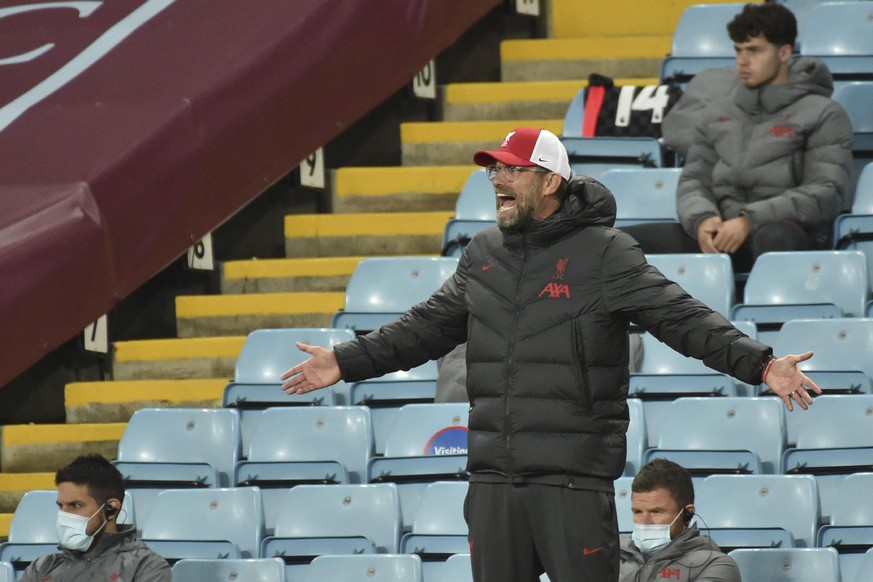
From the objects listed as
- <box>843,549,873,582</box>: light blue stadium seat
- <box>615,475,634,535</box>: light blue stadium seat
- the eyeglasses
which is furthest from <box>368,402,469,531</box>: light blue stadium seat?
the eyeglasses

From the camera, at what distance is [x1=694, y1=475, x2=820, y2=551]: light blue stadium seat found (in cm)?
516

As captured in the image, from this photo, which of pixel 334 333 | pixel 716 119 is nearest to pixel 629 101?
pixel 716 119

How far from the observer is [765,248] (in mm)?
6566

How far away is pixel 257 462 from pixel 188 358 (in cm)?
170

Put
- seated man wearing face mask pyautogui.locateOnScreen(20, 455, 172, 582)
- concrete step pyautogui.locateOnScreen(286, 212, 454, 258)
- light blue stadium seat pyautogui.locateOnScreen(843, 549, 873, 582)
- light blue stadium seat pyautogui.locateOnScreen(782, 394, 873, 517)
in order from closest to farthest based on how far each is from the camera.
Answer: light blue stadium seat pyautogui.locateOnScreen(843, 549, 873, 582) < seated man wearing face mask pyautogui.locateOnScreen(20, 455, 172, 582) < light blue stadium seat pyautogui.locateOnScreen(782, 394, 873, 517) < concrete step pyautogui.locateOnScreen(286, 212, 454, 258)

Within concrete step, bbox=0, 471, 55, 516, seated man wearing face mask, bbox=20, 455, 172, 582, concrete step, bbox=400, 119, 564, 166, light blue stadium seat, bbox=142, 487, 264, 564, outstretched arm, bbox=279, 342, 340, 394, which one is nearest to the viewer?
outstretched arm, bbox=279, 342, 340, 394

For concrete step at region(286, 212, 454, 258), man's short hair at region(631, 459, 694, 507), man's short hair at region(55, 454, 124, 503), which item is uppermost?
concrete step at region(286, 212, 454, 258)

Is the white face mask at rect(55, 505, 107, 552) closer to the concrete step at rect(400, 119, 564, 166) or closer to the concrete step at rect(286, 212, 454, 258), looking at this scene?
the concrete step at rect(286, 212, 454, 258)

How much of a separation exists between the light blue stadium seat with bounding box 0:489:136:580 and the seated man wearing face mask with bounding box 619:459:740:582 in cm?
193

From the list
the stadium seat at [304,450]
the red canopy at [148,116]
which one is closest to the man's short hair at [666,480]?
the stadium seat at [304,450]

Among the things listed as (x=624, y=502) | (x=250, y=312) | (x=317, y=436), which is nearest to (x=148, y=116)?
(x=250, y=312)

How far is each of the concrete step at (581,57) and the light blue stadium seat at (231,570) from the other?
14.4 ft

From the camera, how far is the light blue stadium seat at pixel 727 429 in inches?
222

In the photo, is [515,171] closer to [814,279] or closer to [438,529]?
[438,529]
